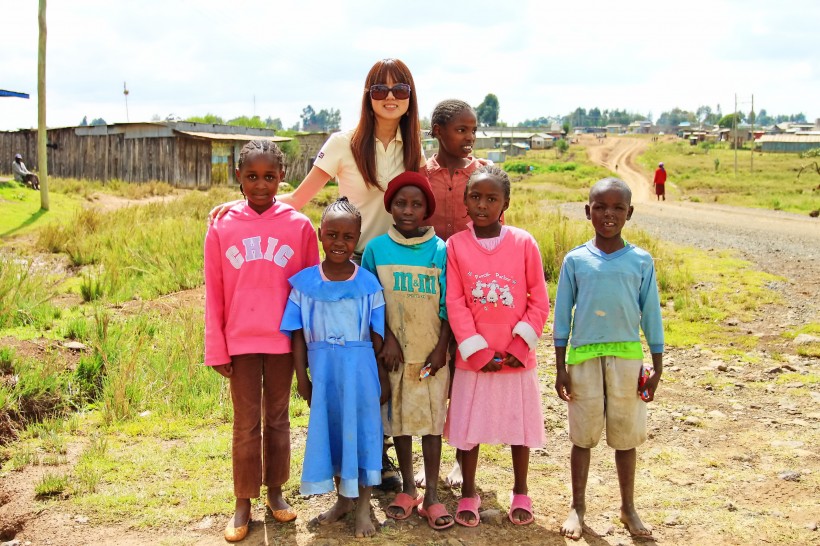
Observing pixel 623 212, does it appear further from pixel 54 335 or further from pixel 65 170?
pixel 65 170

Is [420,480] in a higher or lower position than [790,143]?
lower

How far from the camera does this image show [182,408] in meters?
5.01

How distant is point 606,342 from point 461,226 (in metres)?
0.97

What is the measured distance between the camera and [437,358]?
337 cm

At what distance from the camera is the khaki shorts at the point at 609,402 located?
10.9ft

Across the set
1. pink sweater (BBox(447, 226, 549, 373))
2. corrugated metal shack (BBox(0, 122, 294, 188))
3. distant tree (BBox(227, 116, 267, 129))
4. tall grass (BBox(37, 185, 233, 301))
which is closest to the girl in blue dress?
pink sweater (BBox(447, 226, 549, 373))

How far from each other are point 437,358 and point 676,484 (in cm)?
168

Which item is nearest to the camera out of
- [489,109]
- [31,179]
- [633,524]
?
[633,524]

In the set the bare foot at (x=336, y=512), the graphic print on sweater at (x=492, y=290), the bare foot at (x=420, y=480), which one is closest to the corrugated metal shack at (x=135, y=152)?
the bare foot at (x=420, y=480)

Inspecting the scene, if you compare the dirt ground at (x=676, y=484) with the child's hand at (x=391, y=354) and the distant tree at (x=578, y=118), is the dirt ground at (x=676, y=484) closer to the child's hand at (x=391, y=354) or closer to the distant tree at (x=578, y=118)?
the child's hand at (x=391, y=354)

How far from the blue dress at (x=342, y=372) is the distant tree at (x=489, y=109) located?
449 ft

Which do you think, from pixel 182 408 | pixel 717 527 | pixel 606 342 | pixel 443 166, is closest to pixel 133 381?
pixel 182 408

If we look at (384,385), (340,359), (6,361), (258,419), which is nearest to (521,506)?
(384,385)

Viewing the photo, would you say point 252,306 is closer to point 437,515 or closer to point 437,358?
point 437,358
